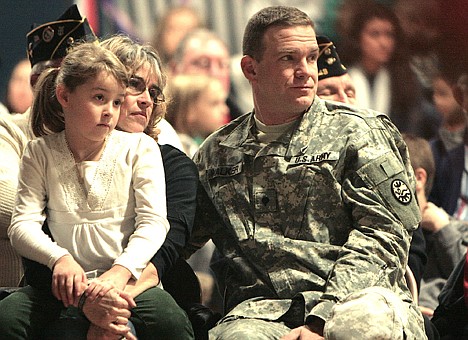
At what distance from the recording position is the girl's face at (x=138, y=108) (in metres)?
3.16

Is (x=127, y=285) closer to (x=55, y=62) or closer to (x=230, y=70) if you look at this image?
(x=55, y=62)

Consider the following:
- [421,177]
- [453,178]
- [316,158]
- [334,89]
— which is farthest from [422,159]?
[316,158]

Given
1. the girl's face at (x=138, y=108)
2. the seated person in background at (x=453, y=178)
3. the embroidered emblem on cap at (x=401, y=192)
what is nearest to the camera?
the embroidered emblem on cap at (x=401, y=192)

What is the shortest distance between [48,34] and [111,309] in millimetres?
1424

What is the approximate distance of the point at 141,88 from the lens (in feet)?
10.5

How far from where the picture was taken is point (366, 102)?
18.2 feet

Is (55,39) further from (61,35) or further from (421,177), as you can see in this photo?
(421,177)

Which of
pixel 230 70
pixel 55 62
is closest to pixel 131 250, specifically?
pixel 55 62

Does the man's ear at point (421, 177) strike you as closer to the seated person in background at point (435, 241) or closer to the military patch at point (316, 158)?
the seated person in background at point (435, 241)

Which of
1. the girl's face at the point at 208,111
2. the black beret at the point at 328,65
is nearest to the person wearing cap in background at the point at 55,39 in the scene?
the black beret at the point at 328,65

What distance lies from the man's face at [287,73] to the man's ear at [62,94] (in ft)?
2.10

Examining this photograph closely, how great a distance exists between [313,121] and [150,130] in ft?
1.60

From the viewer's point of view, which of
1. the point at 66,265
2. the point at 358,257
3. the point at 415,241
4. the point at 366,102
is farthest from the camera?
the point at 366,102

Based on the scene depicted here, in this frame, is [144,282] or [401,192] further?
[401,192]
